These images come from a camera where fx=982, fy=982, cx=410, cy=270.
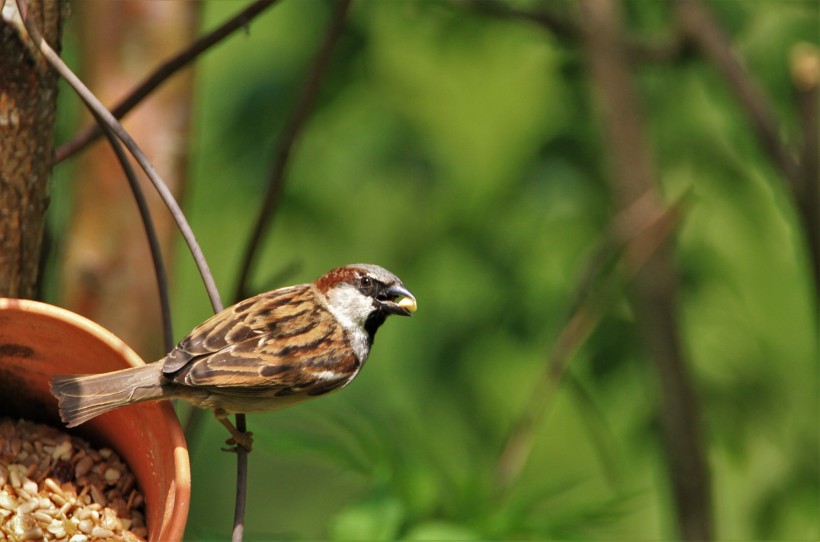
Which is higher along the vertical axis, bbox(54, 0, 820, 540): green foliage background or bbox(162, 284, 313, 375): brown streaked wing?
bbox(54, 0, 820, 540): green foliage background

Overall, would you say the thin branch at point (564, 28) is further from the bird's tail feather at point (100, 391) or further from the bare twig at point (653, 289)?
the bird's tail feather at point (100, 391)

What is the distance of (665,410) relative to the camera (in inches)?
133

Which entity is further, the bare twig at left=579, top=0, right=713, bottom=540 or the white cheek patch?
the bare twig at left=579, top=0, right=713, bottom=540

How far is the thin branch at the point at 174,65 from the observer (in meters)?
2.14

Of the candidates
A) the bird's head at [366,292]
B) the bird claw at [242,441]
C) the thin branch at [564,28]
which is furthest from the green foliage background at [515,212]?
the bird claw at [242,441]

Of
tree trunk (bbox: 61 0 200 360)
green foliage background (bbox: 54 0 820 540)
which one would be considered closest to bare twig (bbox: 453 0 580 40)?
green foliage background (bbox: 54 0 820 540)

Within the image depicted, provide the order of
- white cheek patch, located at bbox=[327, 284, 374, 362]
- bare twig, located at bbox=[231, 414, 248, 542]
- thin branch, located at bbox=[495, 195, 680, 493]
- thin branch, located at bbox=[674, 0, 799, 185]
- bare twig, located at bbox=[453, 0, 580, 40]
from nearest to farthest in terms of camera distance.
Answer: bare twig, located at bbox=[231, 414, 248, 542], white cheek patch, located at bbox=[327, 284, 374, 362], thin branch, located at bbox=[674, 0, 799, 185], thin branch, located at bbox=[495, 195, 680, 493], bare twig, located at bbox=[453, 0, 580, 40]

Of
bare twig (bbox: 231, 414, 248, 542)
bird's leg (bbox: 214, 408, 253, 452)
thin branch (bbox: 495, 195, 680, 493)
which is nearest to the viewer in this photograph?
bare twig (bbox: 231, 414, 248, 542)

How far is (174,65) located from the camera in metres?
2.27

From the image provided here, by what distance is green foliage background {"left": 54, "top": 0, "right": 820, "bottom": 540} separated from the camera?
4207mm

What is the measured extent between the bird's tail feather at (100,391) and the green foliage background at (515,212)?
1894mm

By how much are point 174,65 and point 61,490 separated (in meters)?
0.98

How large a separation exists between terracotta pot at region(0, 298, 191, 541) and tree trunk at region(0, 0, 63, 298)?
0.59ft

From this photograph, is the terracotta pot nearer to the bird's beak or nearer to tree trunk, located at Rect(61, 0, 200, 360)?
the bird's beak
